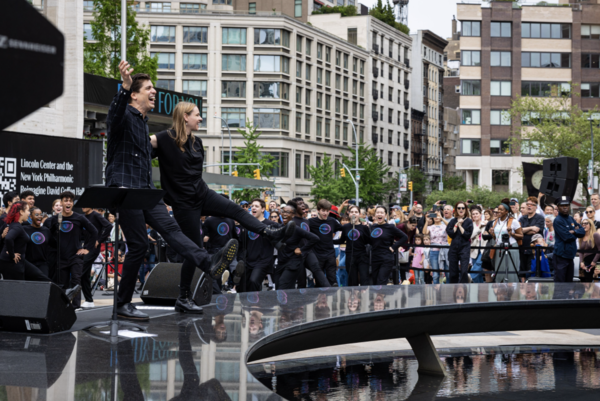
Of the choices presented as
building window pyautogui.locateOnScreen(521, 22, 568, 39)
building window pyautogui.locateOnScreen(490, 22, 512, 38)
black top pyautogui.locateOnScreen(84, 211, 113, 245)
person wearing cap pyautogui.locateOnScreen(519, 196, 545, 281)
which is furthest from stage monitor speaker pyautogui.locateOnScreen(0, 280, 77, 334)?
building window pyautogui.locateOnScreen(521, 22, 568, 39)

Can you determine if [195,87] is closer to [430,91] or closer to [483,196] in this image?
[483,196]

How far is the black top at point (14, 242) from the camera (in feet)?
37.3

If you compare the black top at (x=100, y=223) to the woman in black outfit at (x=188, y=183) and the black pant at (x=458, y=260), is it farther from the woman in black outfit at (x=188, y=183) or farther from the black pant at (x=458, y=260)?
the woman in black outfit at (x=188, y=183)

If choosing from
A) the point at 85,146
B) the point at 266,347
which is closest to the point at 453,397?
the point at 266,347

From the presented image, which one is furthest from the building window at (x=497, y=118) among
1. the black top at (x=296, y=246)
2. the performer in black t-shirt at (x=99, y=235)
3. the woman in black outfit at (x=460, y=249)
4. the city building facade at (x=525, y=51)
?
the performer in black t-shirt at (x=99, y=235)

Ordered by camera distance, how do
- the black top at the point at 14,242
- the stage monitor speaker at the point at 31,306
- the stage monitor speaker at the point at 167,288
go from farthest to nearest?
the black top at the point at 14,242
the stage monitor speaker at the point at 167,288
the stage monitor speaker at the point at 31,306

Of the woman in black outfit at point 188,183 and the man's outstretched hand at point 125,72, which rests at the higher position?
the man's outstretched hand at point 125,72

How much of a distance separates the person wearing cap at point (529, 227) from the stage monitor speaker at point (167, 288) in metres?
8.90

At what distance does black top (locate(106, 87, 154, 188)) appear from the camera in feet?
20.3

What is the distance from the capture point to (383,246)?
14.3 meters

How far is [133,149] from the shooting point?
6.29 m

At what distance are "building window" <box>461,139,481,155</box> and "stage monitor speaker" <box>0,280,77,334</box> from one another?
76.8m

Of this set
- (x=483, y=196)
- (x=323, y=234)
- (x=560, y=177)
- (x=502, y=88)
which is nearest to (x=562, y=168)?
(x=560, y=177)

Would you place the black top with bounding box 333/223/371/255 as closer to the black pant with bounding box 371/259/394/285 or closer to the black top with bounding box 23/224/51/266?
the black pant with bounding box 371/259/394/285
